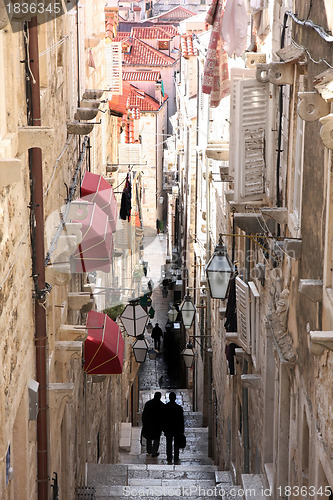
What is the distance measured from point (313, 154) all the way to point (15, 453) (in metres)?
3.92

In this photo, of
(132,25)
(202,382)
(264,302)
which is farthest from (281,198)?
(132,25)

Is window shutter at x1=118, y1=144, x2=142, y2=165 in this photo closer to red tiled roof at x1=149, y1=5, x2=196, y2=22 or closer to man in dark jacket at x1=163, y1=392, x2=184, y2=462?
man in dark jacket at x1=163, y1=392, x2=184, y2=462

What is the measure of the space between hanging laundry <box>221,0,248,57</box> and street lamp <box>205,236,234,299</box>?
301 cm

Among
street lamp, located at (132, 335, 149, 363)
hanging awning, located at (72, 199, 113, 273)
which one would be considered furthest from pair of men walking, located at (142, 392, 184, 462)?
hanging awning, located at (72, 199, 113, 273)

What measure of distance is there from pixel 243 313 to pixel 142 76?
38.9 m

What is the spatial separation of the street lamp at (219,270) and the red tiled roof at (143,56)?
42.6 m

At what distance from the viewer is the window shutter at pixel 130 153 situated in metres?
27.4

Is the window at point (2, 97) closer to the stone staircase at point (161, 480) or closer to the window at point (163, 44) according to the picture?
the stone staircase at point (161, 480)

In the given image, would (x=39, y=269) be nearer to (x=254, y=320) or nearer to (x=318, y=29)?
(x=318, y=29)

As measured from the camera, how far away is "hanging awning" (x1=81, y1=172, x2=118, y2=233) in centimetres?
1238

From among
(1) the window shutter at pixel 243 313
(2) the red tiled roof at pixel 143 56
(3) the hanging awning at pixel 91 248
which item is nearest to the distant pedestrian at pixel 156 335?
(1) the window shutter at pixel 243 313

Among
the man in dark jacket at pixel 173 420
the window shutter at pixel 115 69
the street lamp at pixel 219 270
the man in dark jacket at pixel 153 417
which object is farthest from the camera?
the window shutter at pixel 115 69

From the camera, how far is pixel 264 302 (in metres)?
10.1

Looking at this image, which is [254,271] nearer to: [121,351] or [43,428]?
[121,351]
